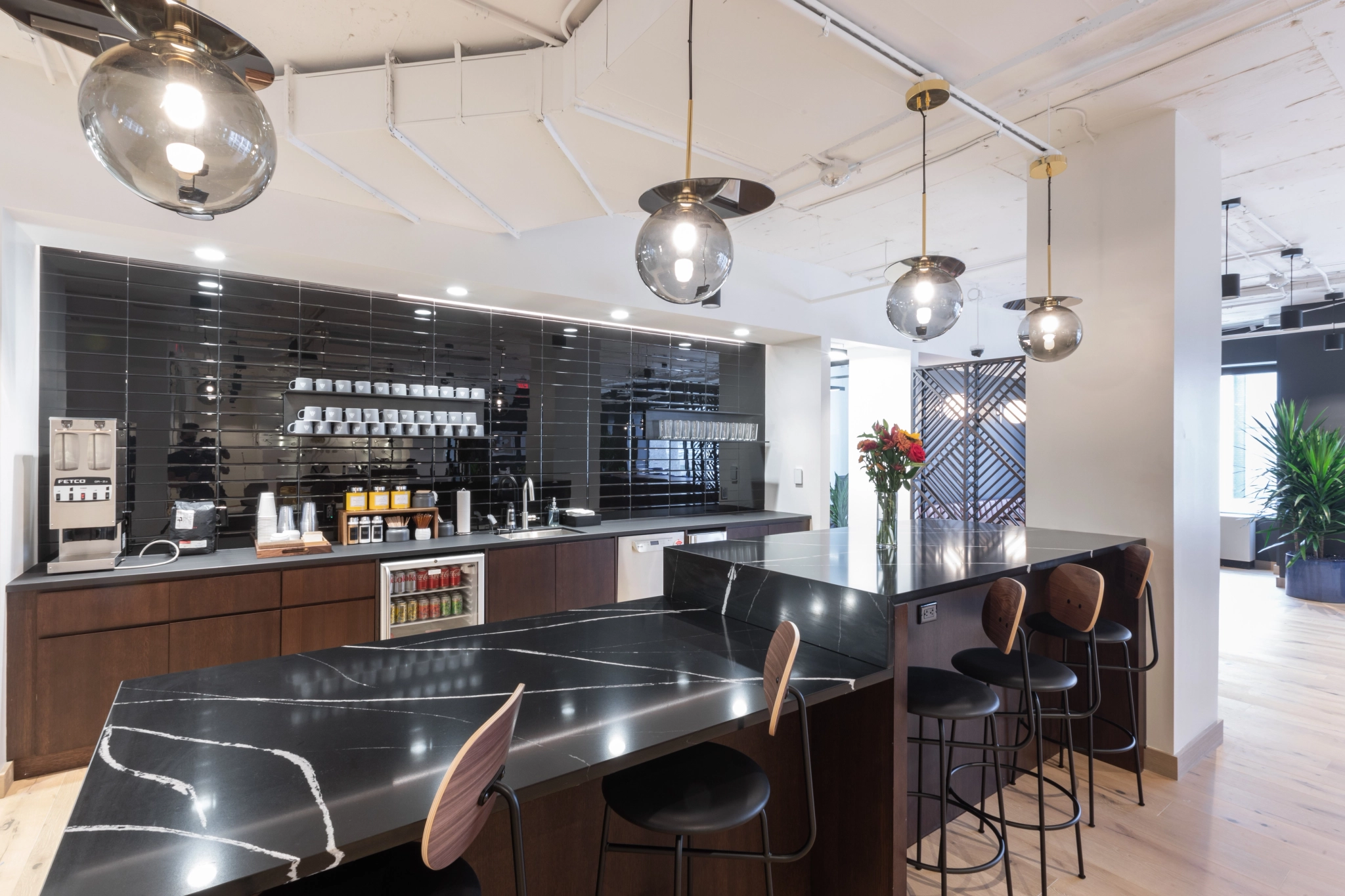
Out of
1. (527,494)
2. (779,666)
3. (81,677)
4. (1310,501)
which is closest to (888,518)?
(779,666)

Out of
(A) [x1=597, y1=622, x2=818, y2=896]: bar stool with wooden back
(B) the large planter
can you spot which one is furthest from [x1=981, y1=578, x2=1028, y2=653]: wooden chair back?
(B) the large planter

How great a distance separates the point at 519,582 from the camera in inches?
156

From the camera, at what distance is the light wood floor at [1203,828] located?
227 centimetres

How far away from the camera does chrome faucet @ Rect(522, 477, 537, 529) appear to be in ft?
14.6

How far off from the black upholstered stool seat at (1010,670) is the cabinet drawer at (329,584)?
115 inches

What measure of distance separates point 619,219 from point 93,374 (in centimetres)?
312

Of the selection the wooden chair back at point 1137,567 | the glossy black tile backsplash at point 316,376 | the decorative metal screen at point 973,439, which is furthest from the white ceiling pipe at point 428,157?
the decorative metal screen at point 973,439

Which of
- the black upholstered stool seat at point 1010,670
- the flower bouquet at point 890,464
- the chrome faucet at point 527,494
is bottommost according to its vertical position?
the black upholstered stool seat at point 1010,670

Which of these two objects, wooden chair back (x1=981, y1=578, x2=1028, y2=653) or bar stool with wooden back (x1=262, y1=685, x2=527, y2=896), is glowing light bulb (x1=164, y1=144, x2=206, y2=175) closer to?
bar stool with wooden back (x1=262, y1=685, x2=527, y2=896)

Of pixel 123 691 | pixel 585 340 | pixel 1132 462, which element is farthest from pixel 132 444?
pixel 1132 462

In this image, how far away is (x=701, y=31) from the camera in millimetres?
1939

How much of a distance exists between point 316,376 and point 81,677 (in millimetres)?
1850

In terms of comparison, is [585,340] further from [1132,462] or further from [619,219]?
[1132,462]

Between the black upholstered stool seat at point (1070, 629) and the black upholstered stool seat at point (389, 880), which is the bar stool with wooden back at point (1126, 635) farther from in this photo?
the black upholstered stool seat at point (389, 880)
